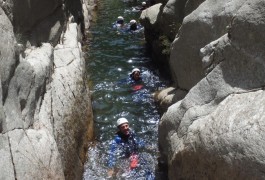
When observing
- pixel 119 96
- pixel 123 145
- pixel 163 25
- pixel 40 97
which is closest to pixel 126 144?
pixel 123 145

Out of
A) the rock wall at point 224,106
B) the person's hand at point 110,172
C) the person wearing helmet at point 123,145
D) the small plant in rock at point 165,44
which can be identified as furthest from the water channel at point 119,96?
the rock wall at point 224,106

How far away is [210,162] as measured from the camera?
24.9ft

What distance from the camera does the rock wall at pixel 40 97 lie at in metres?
7.96

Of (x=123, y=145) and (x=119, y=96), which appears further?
(x=119, y=96)

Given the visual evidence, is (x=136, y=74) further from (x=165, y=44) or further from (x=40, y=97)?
(x=40, y=97)

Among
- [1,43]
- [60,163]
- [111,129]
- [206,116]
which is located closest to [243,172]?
[206,116]

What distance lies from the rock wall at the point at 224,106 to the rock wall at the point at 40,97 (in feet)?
9.19

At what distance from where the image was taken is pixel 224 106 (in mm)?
7789

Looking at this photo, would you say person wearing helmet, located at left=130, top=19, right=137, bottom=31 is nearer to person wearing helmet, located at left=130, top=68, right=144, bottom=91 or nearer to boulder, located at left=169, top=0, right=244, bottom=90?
person wearing helmet, located at left=130, top=68, right=144, bottom=91

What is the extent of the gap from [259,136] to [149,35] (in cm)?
1426

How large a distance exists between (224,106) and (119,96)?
8.63 metres

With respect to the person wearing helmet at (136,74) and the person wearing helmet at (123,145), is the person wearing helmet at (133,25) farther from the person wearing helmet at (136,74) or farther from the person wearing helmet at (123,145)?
the person wearing helmet at (123,145)

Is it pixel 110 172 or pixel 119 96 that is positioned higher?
pixel 110 172

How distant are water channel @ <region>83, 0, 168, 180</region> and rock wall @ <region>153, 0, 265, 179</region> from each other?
216 centimetres
